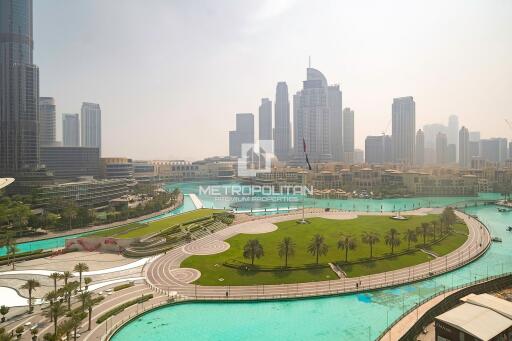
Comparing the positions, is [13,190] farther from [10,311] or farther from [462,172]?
[462,172]

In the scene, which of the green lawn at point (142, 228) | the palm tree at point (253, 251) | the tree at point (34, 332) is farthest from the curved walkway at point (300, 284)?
the tree at point (34, 332)

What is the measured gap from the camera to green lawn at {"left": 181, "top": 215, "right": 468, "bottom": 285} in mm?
36625

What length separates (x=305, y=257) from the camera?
41.5 meters

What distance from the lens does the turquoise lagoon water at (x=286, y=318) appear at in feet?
86.8

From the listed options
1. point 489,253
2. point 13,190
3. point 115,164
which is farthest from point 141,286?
point 115,164

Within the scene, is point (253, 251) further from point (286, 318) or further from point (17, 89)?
point (17, 89)

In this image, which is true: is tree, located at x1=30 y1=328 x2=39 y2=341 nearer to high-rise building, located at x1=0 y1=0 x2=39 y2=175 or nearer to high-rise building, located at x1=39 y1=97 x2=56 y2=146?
high-rise building, located at x1=0 y1=0 x2=39 y2=175

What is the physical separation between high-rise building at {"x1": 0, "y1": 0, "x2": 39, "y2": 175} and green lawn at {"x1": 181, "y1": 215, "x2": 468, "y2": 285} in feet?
275

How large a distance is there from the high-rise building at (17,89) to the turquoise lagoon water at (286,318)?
9246 cm

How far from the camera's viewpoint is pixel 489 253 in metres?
47.4

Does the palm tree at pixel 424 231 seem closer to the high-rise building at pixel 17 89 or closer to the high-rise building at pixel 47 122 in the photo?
the high-rise building at pixel 17 89

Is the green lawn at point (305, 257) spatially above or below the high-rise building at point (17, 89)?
below

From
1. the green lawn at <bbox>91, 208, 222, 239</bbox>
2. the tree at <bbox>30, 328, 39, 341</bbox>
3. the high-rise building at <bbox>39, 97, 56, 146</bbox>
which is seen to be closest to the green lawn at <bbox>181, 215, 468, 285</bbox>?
the green lawn at <bbox>91, 208, 222, 239</bbox>

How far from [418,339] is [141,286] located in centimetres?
2620
